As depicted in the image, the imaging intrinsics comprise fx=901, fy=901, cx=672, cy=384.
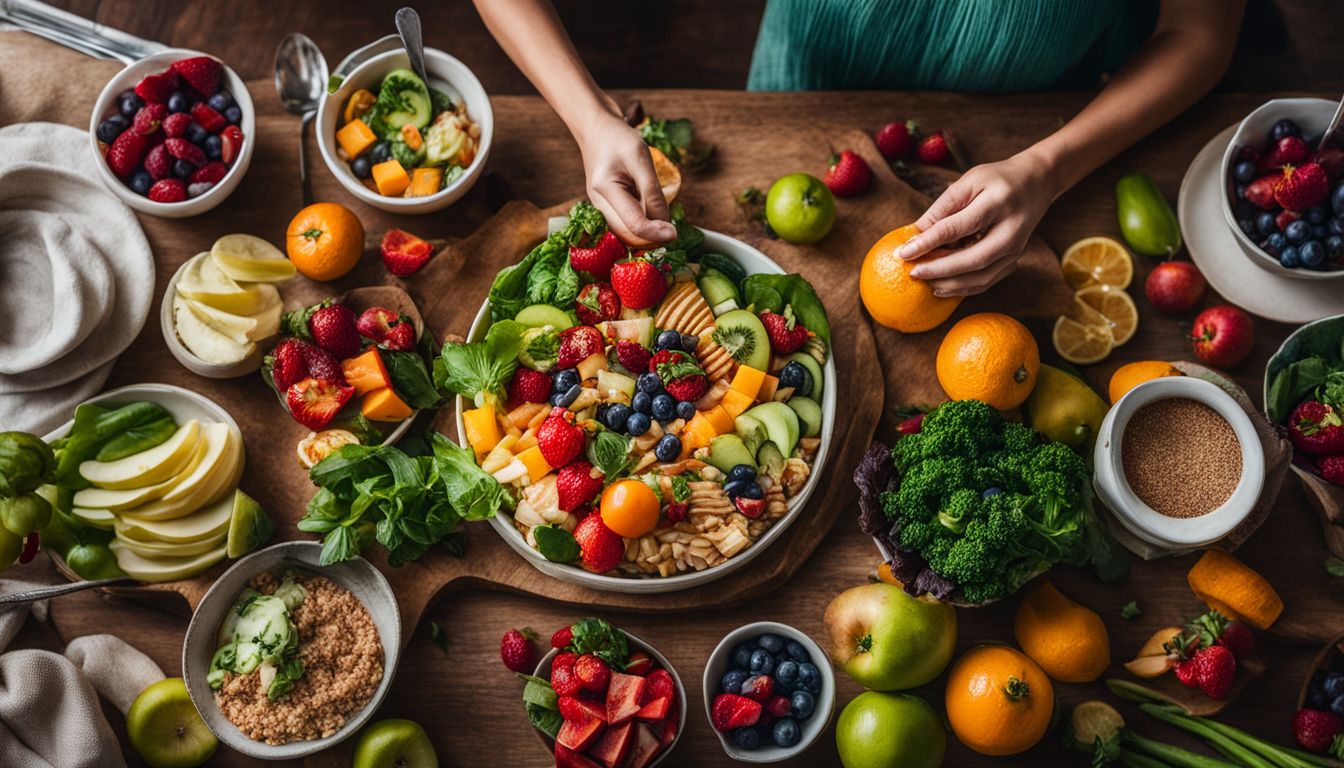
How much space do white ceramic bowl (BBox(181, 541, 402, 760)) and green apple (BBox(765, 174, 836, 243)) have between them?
1.26 m

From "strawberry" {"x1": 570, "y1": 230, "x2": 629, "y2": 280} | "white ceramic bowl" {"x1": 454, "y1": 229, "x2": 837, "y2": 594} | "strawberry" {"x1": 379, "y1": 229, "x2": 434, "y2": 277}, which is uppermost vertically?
"strawberry" {"x1": 570, "y1": 230, "x2": 629, "y2": 280}

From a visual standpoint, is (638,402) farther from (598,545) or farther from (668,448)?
(598,545)

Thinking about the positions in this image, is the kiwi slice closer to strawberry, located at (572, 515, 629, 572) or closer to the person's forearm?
strawberry, located at (572, 515, 629, 572)

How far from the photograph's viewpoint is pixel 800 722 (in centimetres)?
197

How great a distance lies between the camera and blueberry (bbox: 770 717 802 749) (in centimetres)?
193

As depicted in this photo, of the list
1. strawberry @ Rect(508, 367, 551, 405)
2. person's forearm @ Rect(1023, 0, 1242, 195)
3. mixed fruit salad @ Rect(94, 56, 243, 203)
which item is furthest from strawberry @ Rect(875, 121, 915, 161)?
mixed fruit salad @ Rect(94, 56, 243, 203)

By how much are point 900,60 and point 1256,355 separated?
1.17 m

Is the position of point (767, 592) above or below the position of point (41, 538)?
below

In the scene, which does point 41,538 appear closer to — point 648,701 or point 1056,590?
point 648,701

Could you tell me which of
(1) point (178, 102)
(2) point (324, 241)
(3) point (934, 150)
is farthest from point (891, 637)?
(1) point (178, 102)

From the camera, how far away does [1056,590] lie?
2117mm

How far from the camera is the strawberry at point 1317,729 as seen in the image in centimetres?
205

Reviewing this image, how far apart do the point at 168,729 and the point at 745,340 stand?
1570 mm

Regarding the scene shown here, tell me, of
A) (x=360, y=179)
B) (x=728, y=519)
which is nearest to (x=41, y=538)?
(x=360, y=179)
